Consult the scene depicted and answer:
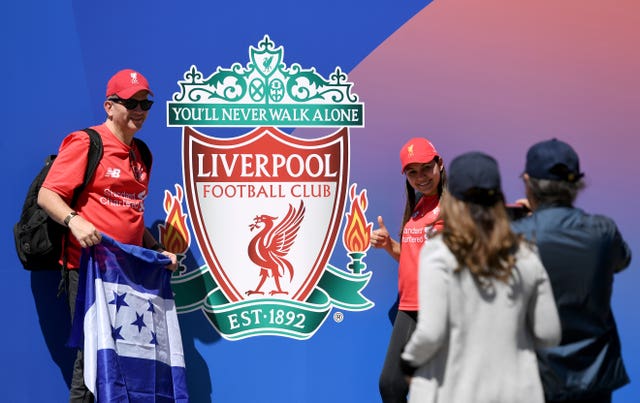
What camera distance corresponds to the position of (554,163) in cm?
305

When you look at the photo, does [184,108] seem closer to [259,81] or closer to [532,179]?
[259,81]

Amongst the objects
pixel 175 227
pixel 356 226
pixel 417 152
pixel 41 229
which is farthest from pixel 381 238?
pixel 41 229

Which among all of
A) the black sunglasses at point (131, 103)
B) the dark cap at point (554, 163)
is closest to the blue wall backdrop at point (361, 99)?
the black sunglasses at point (131, 103)

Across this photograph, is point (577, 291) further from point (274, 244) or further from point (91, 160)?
point (91, 160)

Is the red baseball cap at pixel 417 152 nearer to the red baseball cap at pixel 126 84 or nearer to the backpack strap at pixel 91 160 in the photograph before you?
the red baseball cap at pixel 126 84

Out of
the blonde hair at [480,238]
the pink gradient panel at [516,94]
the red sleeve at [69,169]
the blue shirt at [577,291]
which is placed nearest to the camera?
the blonde hair at [480,238]

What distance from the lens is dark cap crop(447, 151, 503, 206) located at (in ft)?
8.95

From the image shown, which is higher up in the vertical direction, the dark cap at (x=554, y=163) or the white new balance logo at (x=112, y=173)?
the white new balance logo at (x=112, y=173)

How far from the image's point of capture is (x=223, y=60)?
4691 millimetres

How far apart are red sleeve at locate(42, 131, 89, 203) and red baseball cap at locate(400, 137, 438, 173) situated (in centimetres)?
158

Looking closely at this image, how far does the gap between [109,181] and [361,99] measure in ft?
4.83

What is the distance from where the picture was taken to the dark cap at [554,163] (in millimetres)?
3055

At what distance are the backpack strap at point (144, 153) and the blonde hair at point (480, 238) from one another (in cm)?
212

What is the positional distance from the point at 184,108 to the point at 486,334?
8.33 ft
